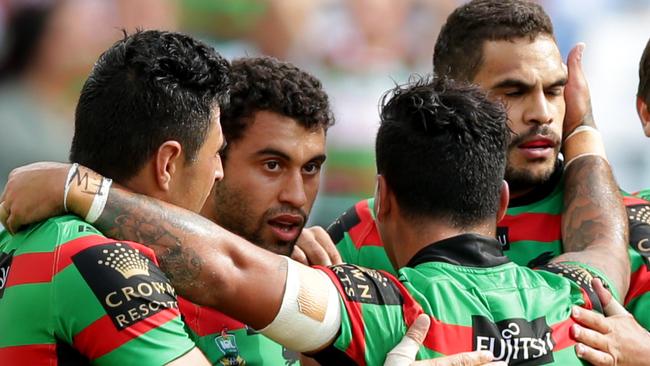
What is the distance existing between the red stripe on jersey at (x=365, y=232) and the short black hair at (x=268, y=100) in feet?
1.48

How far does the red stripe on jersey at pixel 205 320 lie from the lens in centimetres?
392

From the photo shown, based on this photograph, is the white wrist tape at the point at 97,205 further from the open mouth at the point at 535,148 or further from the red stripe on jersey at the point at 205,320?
the open mouth at the point at 535,148

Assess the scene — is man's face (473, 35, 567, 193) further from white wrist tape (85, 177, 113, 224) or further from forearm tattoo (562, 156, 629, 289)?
white wrist tape (85, 177, 113, 224)

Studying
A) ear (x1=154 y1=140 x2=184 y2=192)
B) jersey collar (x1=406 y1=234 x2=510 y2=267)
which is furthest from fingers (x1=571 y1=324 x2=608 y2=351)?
ear (x1=154 y1=140 x2=184 y2=192)

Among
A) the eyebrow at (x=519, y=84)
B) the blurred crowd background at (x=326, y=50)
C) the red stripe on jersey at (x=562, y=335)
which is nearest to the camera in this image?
→ the red stripe on jersey at (x=562, y=335)

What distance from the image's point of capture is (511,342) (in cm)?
328

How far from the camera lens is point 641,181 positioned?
31.2ft

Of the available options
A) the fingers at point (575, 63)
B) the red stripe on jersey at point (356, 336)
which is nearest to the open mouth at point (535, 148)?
the fingers at point (575, 63)

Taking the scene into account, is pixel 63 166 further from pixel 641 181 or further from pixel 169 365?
pixel 641 181

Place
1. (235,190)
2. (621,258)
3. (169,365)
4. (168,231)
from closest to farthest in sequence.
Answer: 1. (169,365)
2. (168,231)
3. (621,258)
4. (235,190)

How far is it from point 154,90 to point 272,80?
1.30m

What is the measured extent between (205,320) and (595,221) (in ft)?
4.80

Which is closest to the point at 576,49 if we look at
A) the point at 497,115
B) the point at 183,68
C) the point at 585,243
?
the point at 585,243

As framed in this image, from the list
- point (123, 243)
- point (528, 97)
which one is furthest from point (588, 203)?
point (123, 243)
